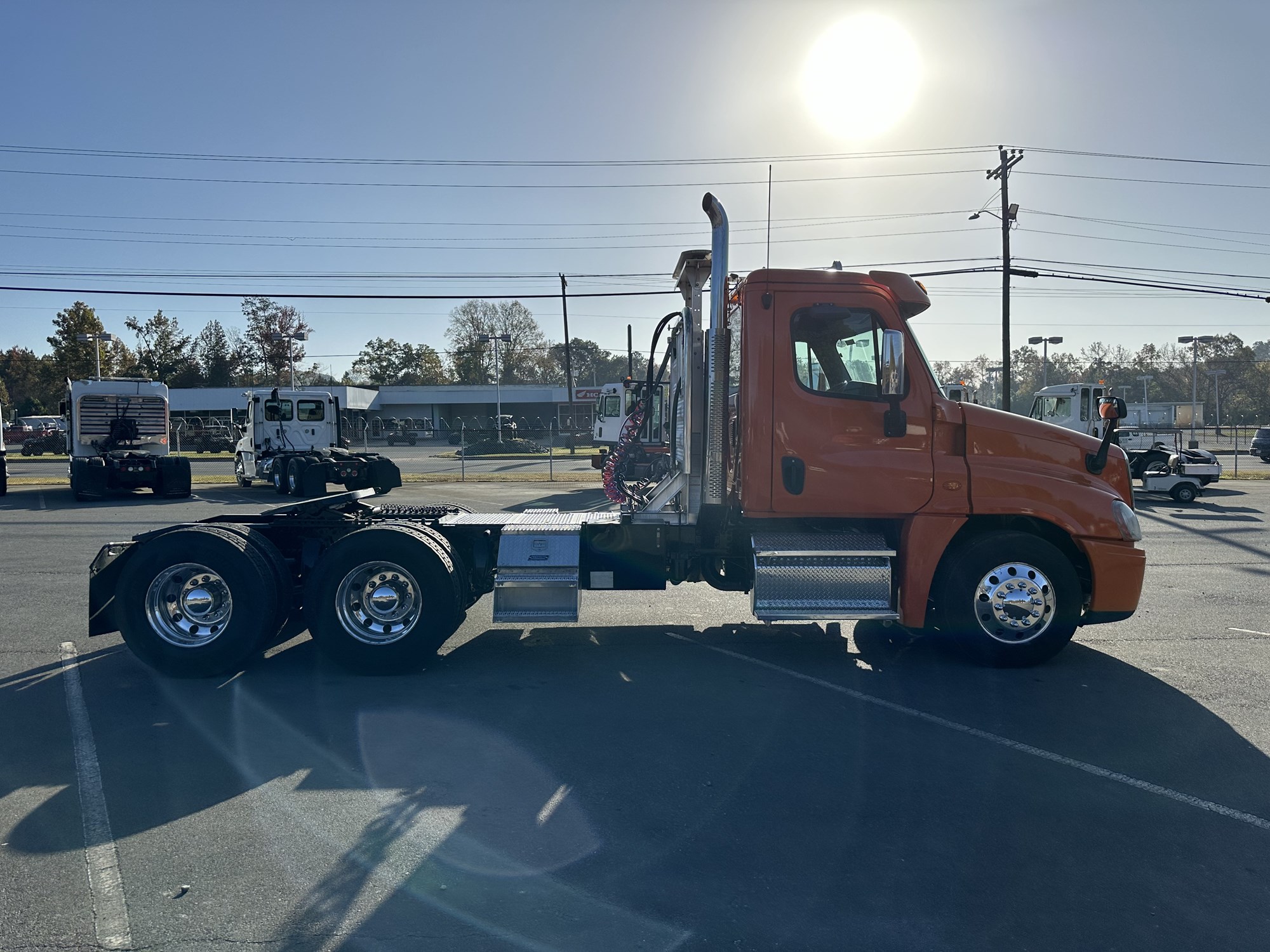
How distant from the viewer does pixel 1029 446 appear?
674 cm

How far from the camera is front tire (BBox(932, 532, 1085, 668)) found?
666 cm

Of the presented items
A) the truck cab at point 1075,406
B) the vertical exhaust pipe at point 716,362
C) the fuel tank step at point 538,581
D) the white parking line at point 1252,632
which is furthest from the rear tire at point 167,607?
the truck cab at point 1075,406

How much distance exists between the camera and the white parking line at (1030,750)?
14.3ft

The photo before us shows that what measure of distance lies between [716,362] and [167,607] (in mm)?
4528

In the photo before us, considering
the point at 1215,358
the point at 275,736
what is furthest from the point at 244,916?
the point at 1215,358

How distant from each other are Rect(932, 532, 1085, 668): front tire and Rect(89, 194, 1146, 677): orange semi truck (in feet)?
0.04

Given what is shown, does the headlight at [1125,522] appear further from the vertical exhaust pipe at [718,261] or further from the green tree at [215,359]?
the green tree at [215,359]

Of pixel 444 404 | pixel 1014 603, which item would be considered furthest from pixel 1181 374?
pixel 1014 603

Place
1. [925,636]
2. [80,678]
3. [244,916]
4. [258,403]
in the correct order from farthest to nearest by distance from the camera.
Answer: [258,403], [925,636], [80,678], [244,916]

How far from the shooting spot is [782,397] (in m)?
6.62

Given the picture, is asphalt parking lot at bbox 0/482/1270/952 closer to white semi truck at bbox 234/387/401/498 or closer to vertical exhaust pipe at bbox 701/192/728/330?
vertical exhaust pipe at bbox 701/192/728/330

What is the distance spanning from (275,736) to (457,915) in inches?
96.6

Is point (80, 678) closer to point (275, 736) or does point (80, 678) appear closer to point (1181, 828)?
point (275, 736)

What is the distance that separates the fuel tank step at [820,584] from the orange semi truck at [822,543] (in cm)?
1
